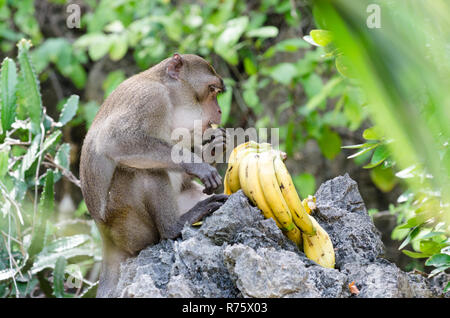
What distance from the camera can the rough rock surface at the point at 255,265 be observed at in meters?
2.11

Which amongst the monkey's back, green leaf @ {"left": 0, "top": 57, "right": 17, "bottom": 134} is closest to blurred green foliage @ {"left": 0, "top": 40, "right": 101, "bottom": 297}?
green leaf @ {"left": 0, "top": 57, "right": 17, "bottom": 134}

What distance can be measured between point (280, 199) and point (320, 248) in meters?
0.33

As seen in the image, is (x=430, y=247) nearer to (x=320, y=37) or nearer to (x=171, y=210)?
(x=320, y=37)

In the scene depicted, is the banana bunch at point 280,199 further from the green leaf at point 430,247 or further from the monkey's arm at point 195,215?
the green leaf at point 430,247

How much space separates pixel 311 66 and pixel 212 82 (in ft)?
10.8

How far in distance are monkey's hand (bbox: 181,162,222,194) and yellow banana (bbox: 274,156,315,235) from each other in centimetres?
38

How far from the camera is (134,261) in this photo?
107 inches

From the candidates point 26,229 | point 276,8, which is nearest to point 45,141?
point 26,229

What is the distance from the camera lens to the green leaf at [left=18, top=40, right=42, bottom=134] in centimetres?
411

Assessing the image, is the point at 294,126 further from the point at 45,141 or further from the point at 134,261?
the point at 134,261

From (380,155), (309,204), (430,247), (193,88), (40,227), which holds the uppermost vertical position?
(193,88)

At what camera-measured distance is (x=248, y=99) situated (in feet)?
22.0

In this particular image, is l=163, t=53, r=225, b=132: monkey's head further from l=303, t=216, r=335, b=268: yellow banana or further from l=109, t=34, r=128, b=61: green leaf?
l=109, t=34, r=128, b=61: green leaf

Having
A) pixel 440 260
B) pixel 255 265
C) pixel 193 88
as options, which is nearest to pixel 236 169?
pixel 255 265
